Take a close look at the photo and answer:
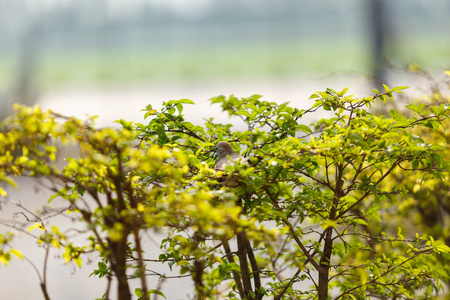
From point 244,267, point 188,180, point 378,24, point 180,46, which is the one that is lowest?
point 244,267

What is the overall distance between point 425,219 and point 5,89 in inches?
133

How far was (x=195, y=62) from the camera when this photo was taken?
13.3 feet

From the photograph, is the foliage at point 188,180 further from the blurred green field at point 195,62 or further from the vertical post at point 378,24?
the vertical post at point 378,24

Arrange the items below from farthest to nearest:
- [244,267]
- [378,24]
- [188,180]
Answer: [378,24] < [244,267] < [188,180]

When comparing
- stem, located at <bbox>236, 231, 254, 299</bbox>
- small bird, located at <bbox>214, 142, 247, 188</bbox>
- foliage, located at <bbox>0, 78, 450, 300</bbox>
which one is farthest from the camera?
stem, located at <bbox>236, 231, 254, 299</bbox>

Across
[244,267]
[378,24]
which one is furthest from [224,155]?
[378,24]

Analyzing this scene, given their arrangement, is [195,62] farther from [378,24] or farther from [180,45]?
[378,24]

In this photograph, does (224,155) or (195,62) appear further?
(195,62)

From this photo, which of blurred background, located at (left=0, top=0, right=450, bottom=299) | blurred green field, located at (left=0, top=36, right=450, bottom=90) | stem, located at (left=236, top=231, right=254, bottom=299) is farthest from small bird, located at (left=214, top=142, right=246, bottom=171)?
blurred green field, located at (left=0, top=36, right=450, bottom=90)

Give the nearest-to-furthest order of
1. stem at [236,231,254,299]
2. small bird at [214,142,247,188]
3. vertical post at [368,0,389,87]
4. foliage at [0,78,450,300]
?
foliage at [0,78,450,300] → small bird at [214,142,247,188] → stem at [236,231,254,299] → vertical post at [368,0,389,87]

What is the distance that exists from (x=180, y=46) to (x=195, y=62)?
189 millimetres

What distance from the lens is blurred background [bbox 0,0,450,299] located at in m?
3.95

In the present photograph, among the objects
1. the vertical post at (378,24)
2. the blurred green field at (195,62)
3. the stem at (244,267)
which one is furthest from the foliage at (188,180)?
the vertical post at (378,24)

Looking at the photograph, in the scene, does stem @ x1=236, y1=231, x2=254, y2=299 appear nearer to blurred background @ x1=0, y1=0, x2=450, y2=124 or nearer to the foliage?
the foliage
